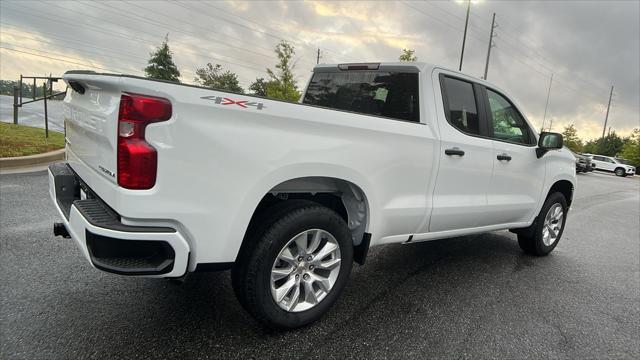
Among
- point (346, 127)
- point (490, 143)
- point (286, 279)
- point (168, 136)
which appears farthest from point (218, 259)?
point (490, 143)

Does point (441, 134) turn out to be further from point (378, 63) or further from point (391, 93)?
point (378, 63)

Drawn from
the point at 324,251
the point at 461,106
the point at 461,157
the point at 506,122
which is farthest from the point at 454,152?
the point at 324,251

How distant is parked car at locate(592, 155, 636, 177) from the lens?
34875 millimetres

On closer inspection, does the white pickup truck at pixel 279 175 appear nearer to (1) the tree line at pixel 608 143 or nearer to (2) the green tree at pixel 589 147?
(1) the tree line at pixel 608 143

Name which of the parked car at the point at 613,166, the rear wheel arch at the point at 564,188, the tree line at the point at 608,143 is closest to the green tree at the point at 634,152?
the tree line at the point at 608,143

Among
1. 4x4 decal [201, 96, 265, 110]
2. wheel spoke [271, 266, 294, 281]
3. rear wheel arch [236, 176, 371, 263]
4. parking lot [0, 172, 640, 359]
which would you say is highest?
4x4 decal [201, 96, 265, 110]

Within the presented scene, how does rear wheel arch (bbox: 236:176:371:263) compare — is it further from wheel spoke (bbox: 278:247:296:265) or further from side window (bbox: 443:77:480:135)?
side window (bbox: 443:77:480:135)

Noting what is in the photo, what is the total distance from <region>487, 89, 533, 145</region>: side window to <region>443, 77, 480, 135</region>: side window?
33 centimetres

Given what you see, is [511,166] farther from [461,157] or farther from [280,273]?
[280,273]

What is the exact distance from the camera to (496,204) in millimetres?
3752

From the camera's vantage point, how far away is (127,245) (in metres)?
1.86

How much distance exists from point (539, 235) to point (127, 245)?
175 inches

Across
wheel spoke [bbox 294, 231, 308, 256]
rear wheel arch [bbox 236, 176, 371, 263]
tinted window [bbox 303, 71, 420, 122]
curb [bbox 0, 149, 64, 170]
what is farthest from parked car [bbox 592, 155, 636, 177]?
wheel spoke [bbox 294, 231, 308, 256]

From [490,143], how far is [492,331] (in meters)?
1.66
